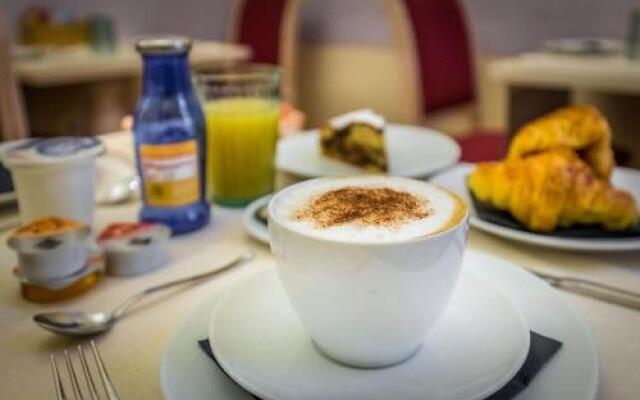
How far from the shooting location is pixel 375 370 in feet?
1.49

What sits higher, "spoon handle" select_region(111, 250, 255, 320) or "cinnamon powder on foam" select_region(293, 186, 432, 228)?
"cinnamon powder on foam" select_region(293, 186, 432, 228)

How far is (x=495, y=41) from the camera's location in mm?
2719

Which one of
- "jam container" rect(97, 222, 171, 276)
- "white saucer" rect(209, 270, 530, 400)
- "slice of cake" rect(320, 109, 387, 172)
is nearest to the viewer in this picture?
"white saucer" rect(209, 270, 530, 400)

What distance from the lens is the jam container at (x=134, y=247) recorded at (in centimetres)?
69

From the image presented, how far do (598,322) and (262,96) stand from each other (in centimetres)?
62

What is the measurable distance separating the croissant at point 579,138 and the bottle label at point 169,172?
476 millimetres

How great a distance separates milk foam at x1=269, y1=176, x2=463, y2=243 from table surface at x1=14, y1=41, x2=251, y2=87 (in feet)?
5.36

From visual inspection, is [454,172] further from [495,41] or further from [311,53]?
[311,53]

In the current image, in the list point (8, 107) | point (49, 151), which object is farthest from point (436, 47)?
point (49, 151)

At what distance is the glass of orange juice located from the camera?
0.94 meters

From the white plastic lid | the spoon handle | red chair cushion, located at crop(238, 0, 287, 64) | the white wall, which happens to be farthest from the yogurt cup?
the white wall

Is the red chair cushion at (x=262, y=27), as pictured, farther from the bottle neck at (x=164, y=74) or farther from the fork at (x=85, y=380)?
the fork at (x=85, y=380)

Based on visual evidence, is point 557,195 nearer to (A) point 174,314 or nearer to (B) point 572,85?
(A) point 174,314

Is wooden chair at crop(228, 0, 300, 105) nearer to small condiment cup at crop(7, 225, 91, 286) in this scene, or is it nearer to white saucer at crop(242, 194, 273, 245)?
white saucer at crop(242, 194, 273, 245)
